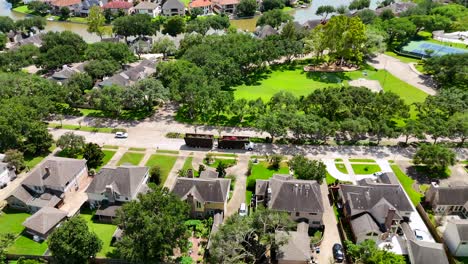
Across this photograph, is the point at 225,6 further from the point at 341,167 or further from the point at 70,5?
the point at 341,167

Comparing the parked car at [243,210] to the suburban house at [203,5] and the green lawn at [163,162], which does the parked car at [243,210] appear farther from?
the suburban house at [203,5]

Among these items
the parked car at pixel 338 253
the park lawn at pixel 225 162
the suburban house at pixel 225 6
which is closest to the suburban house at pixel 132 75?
the park lawn at pixel 225 162

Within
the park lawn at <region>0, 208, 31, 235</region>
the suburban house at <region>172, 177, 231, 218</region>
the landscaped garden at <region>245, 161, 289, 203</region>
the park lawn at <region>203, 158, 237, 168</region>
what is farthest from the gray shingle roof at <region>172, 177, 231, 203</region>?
the park lawn at <region>0, 208, 31, 235</region>

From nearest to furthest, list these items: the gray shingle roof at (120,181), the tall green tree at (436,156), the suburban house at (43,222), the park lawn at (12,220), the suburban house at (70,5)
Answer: the suburban house at (43,222) < the park lawn at (12,220) < the gray shingle roof at (120,181) < the tall green tree at (436,156) < the suburban house at (70,5)

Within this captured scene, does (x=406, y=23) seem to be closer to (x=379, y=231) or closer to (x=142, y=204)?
(x=379, y=231)

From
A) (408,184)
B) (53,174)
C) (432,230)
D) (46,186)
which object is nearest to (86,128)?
(53,174)
